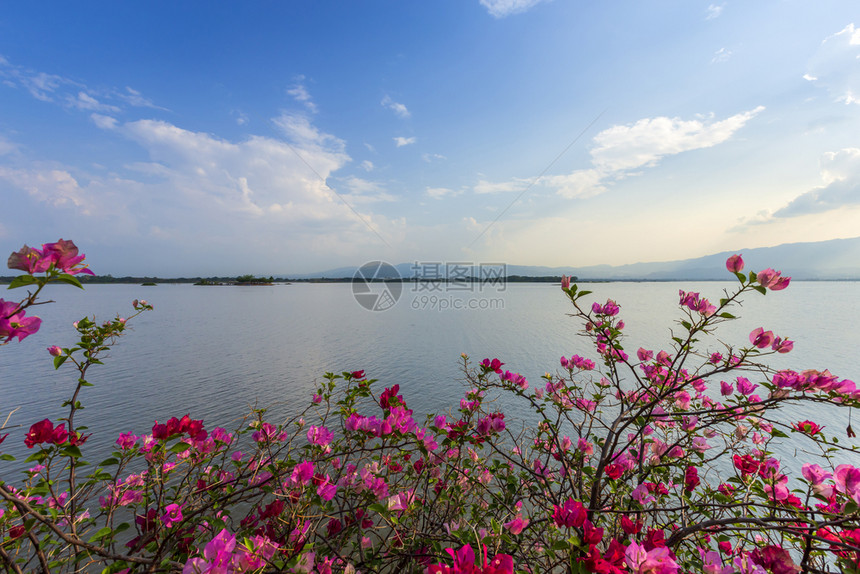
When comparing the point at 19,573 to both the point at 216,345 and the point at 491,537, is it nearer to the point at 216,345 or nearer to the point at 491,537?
the point at 491,537

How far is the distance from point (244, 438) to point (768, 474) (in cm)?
645

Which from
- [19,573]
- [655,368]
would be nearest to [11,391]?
[19,573]

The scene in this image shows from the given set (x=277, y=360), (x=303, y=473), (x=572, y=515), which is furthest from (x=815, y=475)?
(x=277, y=360)

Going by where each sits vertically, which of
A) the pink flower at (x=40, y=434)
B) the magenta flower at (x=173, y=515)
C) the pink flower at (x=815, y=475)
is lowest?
the magenta flower at (x=173, y=515)

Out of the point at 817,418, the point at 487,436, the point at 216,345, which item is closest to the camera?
the point at 487,436

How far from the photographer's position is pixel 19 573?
1.38 m

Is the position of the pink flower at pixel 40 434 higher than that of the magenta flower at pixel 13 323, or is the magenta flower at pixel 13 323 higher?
the magenta flower at pixel 13 323

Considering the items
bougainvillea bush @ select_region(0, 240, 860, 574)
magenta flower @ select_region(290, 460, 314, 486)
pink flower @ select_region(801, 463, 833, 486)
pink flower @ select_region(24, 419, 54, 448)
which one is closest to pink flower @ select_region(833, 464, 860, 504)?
bougainvillea bush @ select_region(0, 240, 860, 574)

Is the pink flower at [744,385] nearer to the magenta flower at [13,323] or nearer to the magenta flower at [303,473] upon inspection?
the magenta flower at [303,473]

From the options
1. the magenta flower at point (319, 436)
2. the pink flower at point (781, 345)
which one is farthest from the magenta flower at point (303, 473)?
the pink flower at point (781, 345)

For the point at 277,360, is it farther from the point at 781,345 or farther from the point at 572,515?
the point at 781,345

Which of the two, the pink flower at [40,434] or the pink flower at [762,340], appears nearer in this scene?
the pink flower at [40,434]

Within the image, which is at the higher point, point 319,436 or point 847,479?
point 847,479

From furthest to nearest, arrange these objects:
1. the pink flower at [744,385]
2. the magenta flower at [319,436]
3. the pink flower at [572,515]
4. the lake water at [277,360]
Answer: the lake water at [277,360], the pink flower at [744,385], the magenta flower at [319,436], the pink flower at [572,515]
